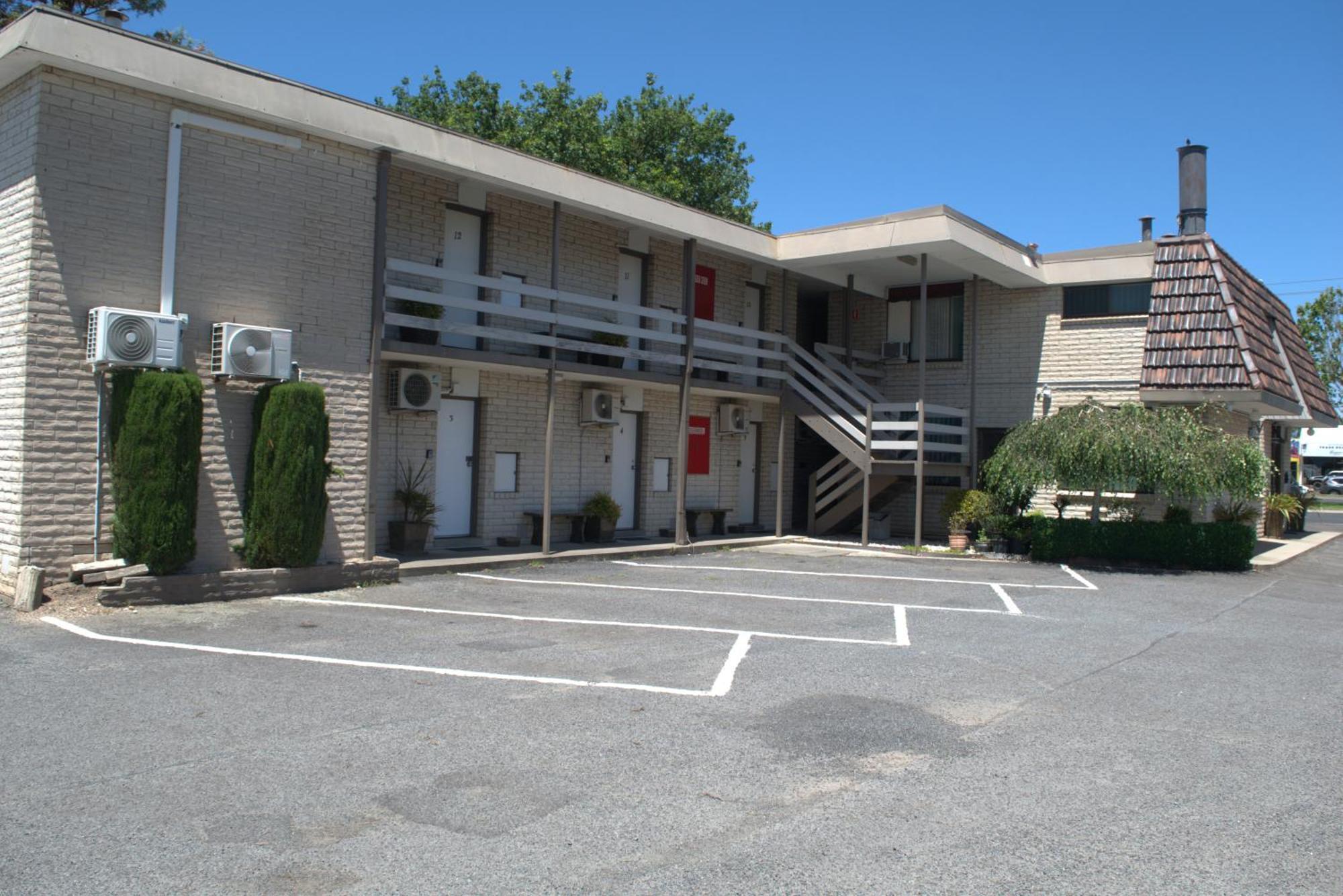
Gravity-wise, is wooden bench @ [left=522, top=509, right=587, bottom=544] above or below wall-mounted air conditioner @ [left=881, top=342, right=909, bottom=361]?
below

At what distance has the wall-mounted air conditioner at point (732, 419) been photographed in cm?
1939

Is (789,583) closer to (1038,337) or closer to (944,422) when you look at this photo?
(944,422)

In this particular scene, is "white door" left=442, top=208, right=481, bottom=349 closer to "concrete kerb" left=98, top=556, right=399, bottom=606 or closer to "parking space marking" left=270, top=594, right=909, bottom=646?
"concrete kerb" left=98, top=556, right=399, bottom=606

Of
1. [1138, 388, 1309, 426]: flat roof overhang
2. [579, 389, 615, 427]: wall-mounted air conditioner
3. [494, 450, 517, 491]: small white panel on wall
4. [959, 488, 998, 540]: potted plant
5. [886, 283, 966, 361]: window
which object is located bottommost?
[959, 488, 998, 540]: potted plant

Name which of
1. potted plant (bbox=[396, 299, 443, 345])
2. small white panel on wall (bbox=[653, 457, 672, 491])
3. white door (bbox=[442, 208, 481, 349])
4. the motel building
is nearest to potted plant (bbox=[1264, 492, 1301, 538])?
the motel building

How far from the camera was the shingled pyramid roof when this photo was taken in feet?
58.0

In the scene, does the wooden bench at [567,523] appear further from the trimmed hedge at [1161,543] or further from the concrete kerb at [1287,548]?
the concrete kerb at [1287,548]

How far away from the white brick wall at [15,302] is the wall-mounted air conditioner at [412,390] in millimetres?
4842

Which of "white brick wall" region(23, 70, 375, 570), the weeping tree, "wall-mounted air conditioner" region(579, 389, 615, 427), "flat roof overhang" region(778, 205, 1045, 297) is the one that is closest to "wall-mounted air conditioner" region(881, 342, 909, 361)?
"flat roof overhang" region(778, 205, 1045, 297)

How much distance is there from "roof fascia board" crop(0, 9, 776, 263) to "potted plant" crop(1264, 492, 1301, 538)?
48.2ft

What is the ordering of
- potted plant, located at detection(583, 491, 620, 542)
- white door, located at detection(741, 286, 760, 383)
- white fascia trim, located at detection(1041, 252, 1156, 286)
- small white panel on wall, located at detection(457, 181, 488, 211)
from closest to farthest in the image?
small white panel on wall, located at detection(457, 181, 488, 211)
potted plant, located at detection(583, 491, 620, 542)
white fascia trim, located at detection(1041, 252, 1156, 286)
white door, located at detection(741, 286, 760, 383)

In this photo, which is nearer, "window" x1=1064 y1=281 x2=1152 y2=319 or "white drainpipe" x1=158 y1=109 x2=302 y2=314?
"white drainpipe" x1=158 y1=109 x2=302 y2=314

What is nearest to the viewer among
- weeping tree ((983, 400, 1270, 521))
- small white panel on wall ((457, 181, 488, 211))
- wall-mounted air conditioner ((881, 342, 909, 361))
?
weeping tree ((983, 400, 1270, 521))

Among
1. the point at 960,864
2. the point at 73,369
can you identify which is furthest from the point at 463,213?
the point at 960,864
